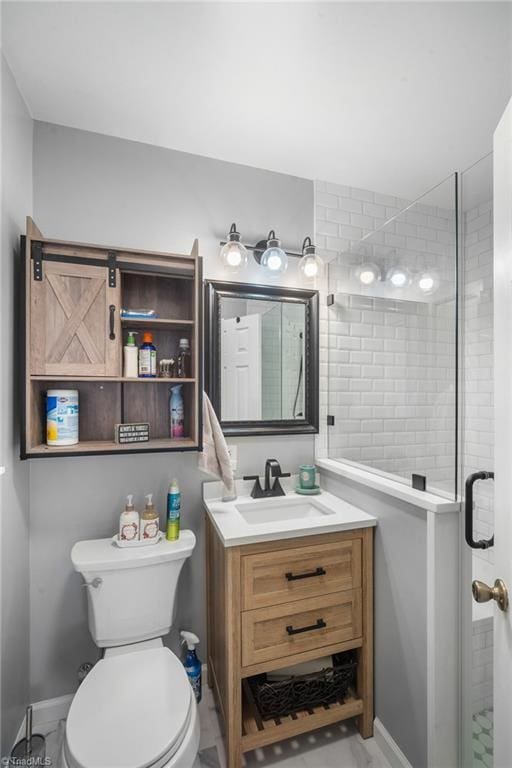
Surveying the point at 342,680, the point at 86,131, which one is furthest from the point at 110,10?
the point at 342,680

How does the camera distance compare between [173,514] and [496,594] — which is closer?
[496,594]

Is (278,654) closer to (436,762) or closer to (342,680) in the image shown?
(342,680)

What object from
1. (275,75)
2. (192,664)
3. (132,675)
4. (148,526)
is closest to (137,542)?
(148,526)

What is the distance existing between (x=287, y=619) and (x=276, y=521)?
391mm

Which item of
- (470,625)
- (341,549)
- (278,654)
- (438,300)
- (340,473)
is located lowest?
(278,654)

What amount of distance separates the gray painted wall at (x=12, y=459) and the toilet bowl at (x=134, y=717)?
372 mm

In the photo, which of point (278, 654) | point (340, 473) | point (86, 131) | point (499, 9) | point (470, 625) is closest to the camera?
point (499, 9)

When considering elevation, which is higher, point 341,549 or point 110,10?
point 110,10

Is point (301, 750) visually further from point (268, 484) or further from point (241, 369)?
point (241, 369)

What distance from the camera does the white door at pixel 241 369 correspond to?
1865 millimetres

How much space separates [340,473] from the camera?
1.79m

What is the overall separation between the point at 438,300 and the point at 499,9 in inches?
34.9

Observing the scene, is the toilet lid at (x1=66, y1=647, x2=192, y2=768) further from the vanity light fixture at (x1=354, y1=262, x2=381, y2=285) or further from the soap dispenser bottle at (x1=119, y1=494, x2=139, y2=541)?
the vanity light fixture at (x1=354, y1=262, x2=381, y2=285)

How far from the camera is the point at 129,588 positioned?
1427 mm
